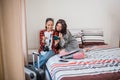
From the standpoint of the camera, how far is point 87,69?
82.6 inches

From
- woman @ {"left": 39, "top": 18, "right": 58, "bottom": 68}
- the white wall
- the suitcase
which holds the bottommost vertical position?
the suitcase

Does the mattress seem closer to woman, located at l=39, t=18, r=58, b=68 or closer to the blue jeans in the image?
the blue jeans

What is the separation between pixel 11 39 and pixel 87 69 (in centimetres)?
141

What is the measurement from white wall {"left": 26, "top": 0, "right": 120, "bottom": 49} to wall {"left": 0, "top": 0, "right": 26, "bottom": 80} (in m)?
2.55

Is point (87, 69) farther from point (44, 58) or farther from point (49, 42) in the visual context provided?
point (49, 42)

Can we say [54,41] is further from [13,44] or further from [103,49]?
[13,44]

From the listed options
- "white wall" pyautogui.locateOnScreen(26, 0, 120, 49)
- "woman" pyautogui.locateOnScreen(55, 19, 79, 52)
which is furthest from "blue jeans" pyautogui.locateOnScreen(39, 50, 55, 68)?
"white wall" pyautogui.locateOnScreen(26, 0, 120, 49)

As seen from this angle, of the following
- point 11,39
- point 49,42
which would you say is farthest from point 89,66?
point 11,39

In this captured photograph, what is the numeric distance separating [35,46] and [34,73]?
0.94 metres

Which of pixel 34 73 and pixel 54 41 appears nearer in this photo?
pixel 34 73

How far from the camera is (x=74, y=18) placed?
11.6 feet

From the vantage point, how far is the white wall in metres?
3.36

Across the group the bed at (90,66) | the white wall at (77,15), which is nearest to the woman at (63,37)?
the bed at (90,66)

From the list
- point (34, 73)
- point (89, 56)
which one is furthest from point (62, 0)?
point (34, 73)
